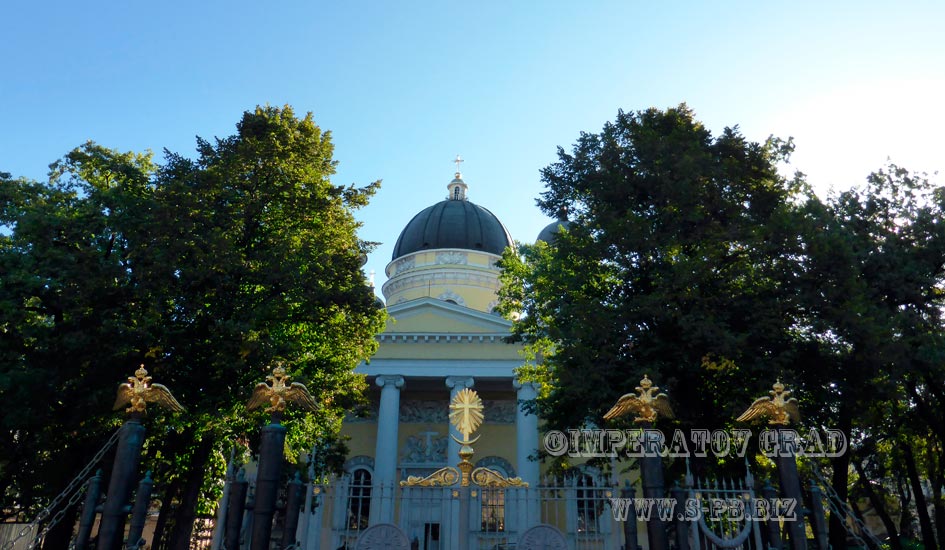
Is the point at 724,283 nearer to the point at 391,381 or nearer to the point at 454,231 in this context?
the point at 391,381

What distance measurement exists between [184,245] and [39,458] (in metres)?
6.74

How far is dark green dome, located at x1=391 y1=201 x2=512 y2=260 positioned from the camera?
133 feet

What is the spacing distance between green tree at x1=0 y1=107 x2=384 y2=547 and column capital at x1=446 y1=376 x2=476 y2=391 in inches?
406

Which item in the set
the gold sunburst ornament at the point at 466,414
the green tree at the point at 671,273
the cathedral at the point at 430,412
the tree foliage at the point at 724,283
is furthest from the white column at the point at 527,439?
the gold sunburst ornament at the point at 466,414

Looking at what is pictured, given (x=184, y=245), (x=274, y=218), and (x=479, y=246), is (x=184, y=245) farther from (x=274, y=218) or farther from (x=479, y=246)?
(x=479, y=246)

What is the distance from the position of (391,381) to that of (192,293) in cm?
1419

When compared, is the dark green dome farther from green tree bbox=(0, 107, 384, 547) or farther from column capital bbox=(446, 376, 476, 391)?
green tree bbox=(0, 107, 384, 547)

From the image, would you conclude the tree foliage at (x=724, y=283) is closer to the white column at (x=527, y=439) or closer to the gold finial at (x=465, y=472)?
the gold finial at (x=465, y=472)

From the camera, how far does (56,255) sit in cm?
1496

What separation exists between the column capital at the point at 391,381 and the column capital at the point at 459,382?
6.26 ft

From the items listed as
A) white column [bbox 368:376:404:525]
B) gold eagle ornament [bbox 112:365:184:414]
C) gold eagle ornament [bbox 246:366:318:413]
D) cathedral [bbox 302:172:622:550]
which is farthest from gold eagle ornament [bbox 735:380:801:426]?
white column [bbox 368:376:404:525]

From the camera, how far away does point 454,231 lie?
40812 mm

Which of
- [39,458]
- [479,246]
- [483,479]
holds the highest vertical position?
[479,246]

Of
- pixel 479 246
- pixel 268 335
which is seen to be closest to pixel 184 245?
pixel 268 335
